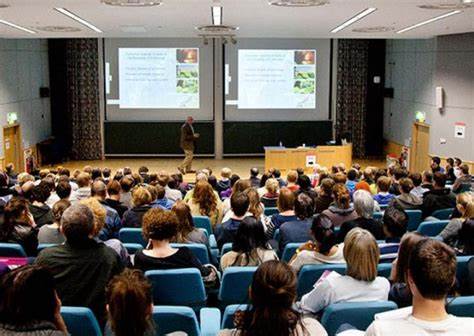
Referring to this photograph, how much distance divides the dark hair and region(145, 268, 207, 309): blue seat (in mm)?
1530

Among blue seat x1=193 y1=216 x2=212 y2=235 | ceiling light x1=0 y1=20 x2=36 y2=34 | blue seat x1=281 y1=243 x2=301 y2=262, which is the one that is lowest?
blue seat x1=193 y1=216 x2=212 y2=235

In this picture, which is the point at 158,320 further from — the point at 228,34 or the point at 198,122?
the point at 198,122

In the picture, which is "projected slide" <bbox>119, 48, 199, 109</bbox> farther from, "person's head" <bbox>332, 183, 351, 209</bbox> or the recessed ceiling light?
"person's head" <bbox>332, 183, 351, 209</bbox>

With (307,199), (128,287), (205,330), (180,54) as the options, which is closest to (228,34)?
(180,54)

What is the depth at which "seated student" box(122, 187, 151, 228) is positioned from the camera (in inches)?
246

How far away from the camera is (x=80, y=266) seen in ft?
11.2

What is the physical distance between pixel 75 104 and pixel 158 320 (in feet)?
54.1

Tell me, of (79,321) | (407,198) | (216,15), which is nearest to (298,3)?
(216,15)

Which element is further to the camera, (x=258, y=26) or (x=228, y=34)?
(x=228, y=34)

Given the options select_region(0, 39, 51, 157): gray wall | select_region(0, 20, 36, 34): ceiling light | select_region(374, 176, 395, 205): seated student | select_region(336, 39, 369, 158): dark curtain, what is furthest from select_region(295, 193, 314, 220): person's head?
select_region(336, 39, 369, 158): dark curtain

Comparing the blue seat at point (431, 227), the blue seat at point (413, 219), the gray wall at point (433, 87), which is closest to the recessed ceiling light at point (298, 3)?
the blue seat at point (413, 219)

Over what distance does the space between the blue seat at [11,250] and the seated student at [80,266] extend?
1354 mm

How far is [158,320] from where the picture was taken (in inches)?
122

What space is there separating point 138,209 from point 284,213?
5.17 ft
